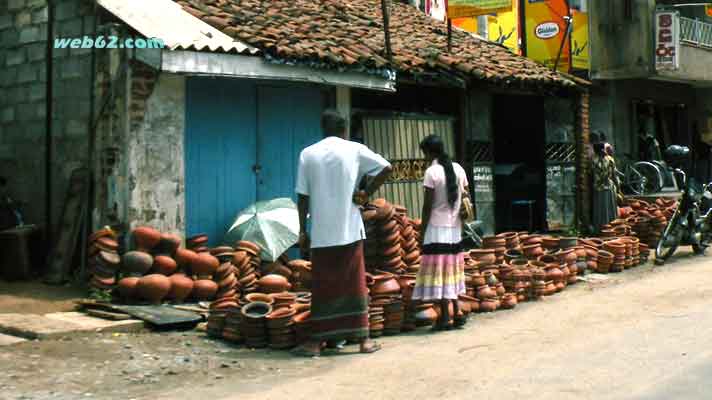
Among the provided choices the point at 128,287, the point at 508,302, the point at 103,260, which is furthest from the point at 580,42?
the point at 128,287

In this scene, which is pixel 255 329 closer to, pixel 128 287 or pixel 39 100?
pixel 128 287

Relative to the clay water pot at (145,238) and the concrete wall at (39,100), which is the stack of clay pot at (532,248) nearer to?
the clay water pot at (145,238)

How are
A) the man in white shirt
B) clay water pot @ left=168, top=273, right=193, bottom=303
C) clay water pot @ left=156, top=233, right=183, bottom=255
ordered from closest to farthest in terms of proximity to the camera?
the man in white shirt → clay water pot @ left=168, top=273, right=193, bottom=303 → clay water pot @ left=156, top=233, right=183, bottom=255

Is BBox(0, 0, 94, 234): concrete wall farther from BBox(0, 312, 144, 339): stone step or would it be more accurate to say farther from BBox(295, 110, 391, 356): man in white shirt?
BBox(295, 110, 391, 356): man in white shirt

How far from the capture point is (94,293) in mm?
9211

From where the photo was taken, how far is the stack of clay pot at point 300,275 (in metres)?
9.30

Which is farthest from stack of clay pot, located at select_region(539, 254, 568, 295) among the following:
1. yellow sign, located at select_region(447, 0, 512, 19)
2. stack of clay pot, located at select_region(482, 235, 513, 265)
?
yellow sign, located at select_region(447, 0, 512, 19)

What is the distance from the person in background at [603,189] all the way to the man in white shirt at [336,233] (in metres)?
8.21

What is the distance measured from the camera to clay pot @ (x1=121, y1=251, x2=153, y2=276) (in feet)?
30.0

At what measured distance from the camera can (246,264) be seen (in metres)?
9.68

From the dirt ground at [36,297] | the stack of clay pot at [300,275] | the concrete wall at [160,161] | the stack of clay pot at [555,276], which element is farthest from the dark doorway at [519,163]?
the dirt ground at [36,297]

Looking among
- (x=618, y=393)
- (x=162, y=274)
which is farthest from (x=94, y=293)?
(x=618, y=393)

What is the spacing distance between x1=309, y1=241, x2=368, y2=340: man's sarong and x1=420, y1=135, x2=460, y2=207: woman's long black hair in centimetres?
139

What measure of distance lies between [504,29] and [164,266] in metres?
15.6
